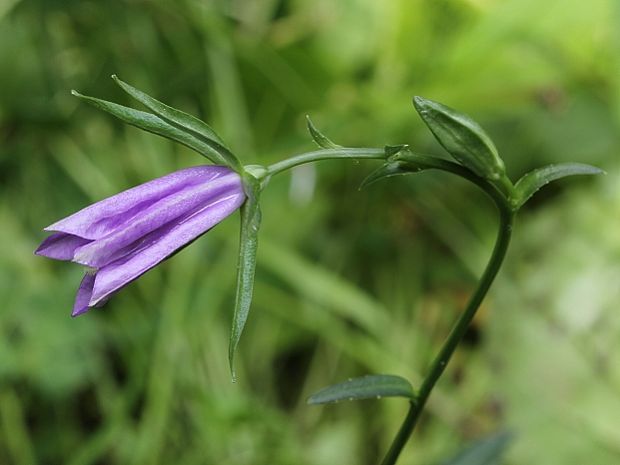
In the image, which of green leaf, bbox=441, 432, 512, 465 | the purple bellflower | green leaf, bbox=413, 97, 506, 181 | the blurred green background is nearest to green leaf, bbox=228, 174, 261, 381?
the purple bellflower

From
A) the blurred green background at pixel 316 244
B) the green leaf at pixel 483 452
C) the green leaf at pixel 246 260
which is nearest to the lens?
the green leaf at pixel 246 260

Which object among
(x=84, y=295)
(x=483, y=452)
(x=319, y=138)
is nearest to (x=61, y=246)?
(x=84, y=295)

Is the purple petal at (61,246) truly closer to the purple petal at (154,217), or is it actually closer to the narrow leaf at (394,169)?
the purple petal at (154,217)

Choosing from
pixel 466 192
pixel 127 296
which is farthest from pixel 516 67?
pixel 127 296

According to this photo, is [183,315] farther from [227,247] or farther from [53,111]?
[53,111]

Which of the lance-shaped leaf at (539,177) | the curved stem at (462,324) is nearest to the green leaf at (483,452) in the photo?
the curved stem at (462,324)

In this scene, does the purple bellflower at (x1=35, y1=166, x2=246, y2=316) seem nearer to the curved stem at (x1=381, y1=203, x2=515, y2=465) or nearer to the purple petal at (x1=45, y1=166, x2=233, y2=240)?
the purple petal at (x1=45, y1=166, x2=233, y2=240)
